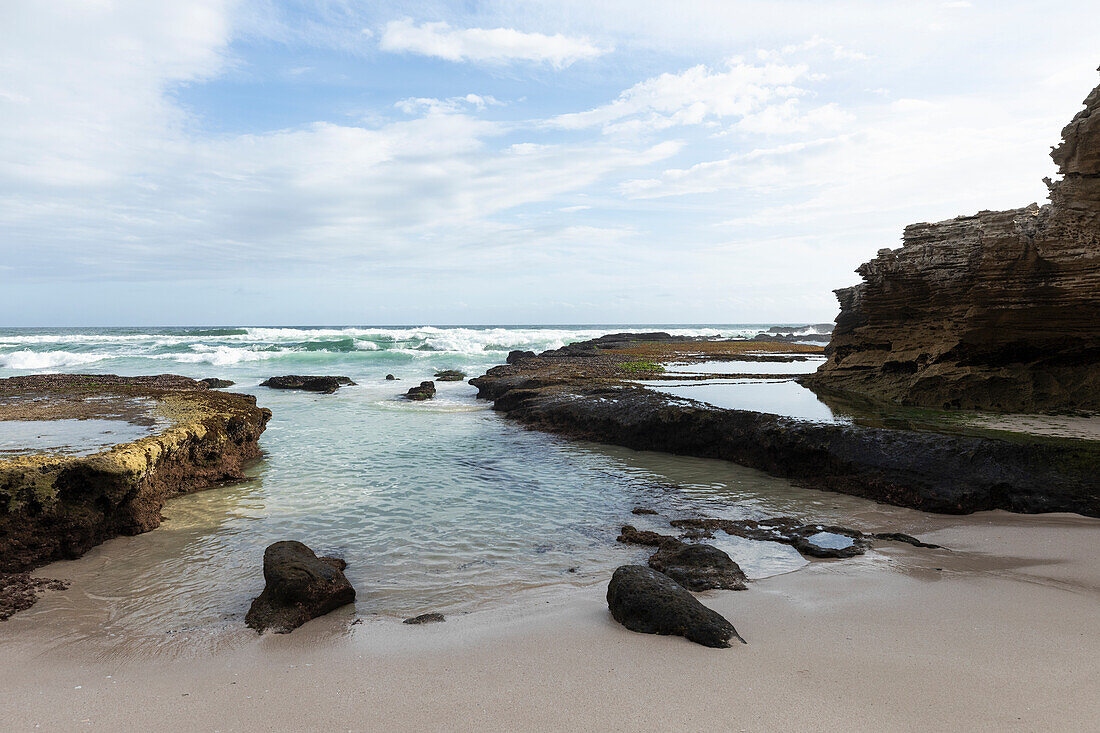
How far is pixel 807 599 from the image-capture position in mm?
4258

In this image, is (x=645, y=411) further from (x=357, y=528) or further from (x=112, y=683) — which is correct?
(x=112, y=683)

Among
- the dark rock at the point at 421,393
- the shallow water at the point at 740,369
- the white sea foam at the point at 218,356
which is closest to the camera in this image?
the dark rock at the point at 421,393

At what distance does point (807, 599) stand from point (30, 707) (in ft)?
16.1

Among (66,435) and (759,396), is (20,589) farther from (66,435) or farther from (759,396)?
(759,396)

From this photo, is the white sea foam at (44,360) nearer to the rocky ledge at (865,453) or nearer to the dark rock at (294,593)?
the rocky ledge at (865,453)

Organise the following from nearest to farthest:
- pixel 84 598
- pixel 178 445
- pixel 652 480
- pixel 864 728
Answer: pixel 864 728, pixel 84 598, pixel 178 445, pixel 652 480

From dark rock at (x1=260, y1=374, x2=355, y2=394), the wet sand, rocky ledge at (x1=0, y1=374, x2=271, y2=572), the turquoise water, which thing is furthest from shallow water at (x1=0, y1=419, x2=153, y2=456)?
dark rock at (x1=260, y1=374, x2=355, y2=394)

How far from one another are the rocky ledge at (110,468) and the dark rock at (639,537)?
514 centimetres

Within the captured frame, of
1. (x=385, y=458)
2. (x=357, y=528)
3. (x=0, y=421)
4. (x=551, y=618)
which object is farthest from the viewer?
(x=385, y=458)

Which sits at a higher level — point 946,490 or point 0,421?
point 0,421

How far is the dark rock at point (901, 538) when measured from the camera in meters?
5.45

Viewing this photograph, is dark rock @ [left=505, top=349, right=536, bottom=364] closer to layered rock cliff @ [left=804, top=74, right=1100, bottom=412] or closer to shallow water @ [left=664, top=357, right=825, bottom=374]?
shallow water @ [left=664, top=357, right=825, bottom=374]

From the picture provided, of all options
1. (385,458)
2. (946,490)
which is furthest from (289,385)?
(946,490)

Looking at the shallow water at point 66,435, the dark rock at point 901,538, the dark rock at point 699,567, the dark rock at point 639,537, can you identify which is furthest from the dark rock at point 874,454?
the shallow water at point 66,435
